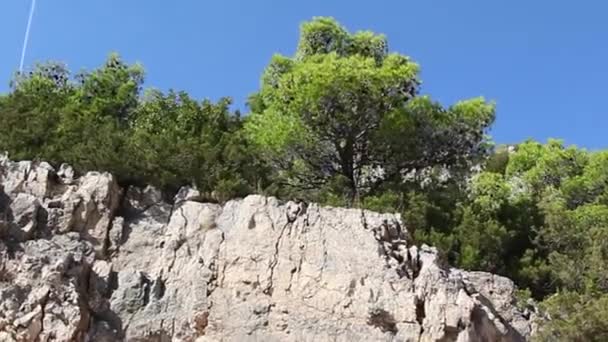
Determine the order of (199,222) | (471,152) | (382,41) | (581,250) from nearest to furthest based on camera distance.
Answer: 1. (199,222)
2. (581,250)
3. (471,152)
4. (382,41)

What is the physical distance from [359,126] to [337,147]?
0.65m

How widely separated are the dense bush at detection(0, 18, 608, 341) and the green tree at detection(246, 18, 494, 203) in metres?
0.03

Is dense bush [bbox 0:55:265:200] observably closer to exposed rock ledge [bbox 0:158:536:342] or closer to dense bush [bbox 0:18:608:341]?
dense bush [bbox 0:18:608:341]

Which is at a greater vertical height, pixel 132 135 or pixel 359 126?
pixel 359 126

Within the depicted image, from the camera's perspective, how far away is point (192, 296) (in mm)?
11859

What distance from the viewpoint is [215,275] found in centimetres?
1212

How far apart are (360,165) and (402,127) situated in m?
1.20

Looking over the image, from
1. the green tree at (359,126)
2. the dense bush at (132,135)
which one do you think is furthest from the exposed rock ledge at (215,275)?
the green tree at (359,126)

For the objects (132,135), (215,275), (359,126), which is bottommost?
(215,275)

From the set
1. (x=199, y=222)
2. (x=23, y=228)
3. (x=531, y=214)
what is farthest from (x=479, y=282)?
(x=23, y=228)

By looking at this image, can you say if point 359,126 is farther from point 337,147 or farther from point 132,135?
point 132,135

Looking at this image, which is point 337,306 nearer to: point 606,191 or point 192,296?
point 192,296

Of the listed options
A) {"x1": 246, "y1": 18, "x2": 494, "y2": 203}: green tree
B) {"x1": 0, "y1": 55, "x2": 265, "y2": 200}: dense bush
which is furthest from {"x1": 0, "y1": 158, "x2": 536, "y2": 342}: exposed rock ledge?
{"x1": 246, "y1": 18, "x2": 494, "y2": 203}: green tree

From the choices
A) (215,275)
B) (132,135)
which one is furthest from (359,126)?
(215,275)
